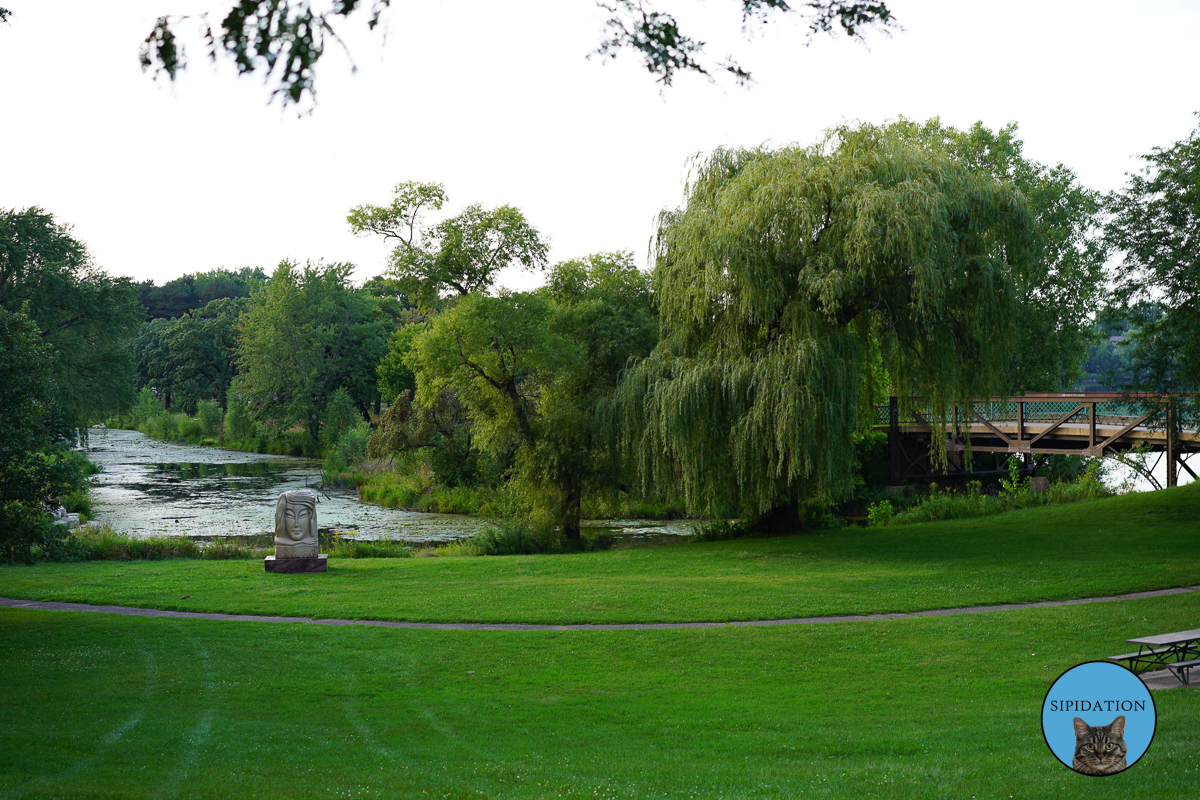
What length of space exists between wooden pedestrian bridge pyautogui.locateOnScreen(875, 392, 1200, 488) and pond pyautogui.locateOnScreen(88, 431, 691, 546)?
1028 cm

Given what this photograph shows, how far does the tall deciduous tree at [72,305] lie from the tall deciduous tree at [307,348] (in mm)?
18478

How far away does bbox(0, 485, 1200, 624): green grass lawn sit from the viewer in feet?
48.5

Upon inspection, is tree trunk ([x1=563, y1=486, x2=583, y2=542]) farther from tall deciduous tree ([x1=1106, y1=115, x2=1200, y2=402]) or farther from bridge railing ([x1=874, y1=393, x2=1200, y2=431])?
tall deciduous tree ([x1=1106, y1=115, x2=1200, y2=402])

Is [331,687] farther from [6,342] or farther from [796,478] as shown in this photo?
[796,478]

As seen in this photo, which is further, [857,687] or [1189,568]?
[1189,568]

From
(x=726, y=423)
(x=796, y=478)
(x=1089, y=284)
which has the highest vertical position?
(x=1089, y=284)

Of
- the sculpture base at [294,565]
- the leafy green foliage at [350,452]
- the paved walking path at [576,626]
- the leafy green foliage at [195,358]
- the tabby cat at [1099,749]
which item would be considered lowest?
the paved walking path at [576,626]

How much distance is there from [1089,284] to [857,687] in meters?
35.9

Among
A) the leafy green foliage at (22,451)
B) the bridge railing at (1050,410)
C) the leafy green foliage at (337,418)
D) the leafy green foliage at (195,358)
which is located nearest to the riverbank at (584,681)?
the leafy green foliage at (22,451)

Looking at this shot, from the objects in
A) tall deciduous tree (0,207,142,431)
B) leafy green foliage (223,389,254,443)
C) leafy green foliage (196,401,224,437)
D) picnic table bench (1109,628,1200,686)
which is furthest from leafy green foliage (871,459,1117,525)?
leafy green foliage (196,401,224,437)

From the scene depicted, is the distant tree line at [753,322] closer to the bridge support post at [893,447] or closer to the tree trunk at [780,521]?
the tree trunk at [780,521]

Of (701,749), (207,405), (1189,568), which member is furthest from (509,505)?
(207,405)

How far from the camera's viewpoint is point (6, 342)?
506 inches

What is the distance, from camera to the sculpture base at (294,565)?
18.8 meters
